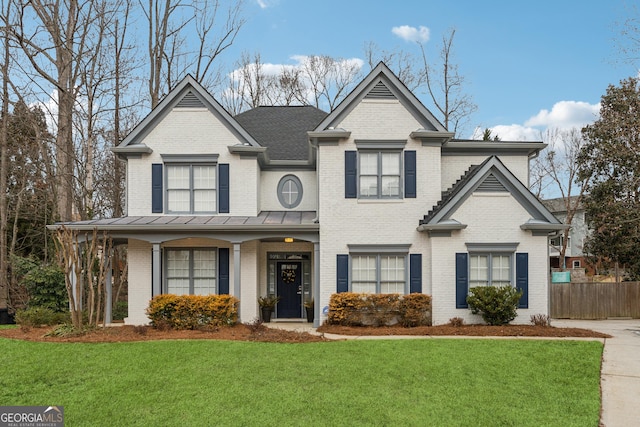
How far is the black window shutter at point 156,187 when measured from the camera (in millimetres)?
16500

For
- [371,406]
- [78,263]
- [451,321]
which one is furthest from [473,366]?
[78,263]

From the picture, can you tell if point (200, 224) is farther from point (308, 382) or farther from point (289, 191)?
point (308, 382)

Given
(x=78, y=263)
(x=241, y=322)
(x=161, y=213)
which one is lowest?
(x=241, y=322)

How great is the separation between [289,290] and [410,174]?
594 cm

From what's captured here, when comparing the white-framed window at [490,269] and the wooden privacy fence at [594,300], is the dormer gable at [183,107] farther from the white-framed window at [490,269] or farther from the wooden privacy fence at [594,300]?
the wooden privacy fence at [594,300]

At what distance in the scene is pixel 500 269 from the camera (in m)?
15.5

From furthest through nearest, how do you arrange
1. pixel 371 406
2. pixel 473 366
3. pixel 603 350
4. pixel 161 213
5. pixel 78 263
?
pixel 161 213 < pixel 78 263 < pixel 603 350 < pixel 473 366 < pixel 371 406

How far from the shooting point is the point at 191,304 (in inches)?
571

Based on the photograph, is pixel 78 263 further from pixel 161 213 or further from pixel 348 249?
pixel 348 249

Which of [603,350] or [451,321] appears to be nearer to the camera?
[603,350]

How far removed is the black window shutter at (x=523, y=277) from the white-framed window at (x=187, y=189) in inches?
394

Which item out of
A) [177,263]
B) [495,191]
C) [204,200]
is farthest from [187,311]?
[495,191]

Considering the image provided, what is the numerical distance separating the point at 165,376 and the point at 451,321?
9133mm

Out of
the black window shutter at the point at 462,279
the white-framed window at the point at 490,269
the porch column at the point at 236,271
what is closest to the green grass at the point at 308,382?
the black window shutter at the point at 462,279
